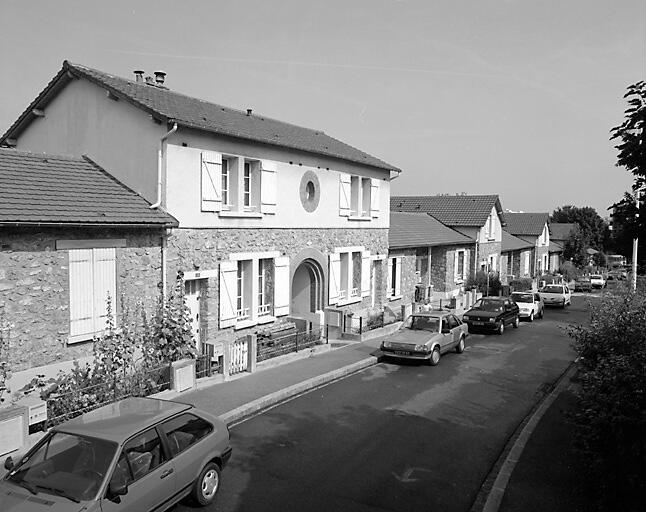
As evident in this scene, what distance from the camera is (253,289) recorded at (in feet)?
54.5

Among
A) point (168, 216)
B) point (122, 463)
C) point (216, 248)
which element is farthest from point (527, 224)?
point (122, 463)

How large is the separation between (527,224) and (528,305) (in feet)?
93.9

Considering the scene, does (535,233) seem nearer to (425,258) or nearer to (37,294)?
(425,258)

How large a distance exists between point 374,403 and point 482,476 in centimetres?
387

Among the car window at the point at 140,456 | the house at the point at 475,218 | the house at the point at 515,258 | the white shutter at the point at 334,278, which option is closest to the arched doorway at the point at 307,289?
the white shutter at the point at 334,278

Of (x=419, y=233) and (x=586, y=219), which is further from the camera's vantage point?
(x=586, y=219)

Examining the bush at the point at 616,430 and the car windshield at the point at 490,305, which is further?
the car windshield at the point at 490,305

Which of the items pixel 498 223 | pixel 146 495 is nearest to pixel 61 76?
pixel 146 495

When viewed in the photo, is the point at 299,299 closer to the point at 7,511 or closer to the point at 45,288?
the point at 45,288

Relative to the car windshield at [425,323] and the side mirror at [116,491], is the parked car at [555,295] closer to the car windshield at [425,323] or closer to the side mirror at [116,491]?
the car windshield at [425,323]

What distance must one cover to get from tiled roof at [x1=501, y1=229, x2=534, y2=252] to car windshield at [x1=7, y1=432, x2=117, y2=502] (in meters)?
39.1

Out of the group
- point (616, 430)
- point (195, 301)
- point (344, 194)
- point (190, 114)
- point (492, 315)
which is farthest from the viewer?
point (492, 315)

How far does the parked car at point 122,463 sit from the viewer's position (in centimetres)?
570

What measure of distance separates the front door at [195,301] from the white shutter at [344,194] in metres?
7.53
